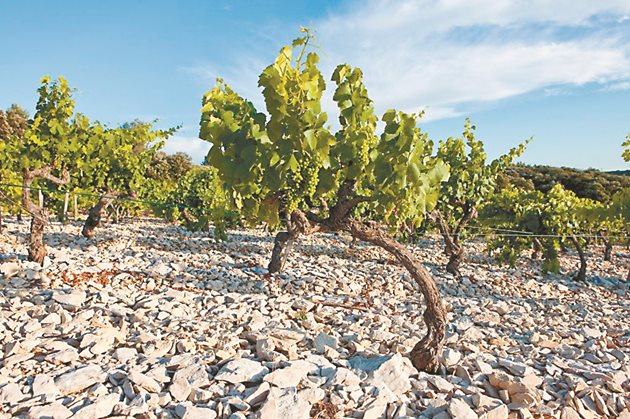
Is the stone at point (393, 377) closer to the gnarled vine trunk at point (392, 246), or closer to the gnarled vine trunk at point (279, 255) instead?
the gnarled vine trunk at point (392, 246)

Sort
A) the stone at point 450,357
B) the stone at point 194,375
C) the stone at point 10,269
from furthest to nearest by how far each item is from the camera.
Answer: the stone at point 10,269, the stone at point 450,357, the stone at point 194,375

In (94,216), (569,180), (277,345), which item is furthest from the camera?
(569,180)

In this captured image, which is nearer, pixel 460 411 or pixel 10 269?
pixel 460 411

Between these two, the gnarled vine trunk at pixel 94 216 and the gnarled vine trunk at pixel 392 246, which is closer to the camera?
the gnarled vine trunk at pixel 392 246

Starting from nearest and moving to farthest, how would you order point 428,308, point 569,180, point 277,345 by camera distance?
point 277,345 < point 428,308 < point 569,180

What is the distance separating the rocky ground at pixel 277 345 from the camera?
11.3 feet

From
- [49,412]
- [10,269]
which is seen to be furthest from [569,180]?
[49,412]

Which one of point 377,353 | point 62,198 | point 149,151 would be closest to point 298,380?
point 377,353

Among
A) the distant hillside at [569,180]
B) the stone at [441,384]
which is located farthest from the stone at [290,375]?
the distant hillside at [569,180]

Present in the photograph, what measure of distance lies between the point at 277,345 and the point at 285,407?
1195 millimetres

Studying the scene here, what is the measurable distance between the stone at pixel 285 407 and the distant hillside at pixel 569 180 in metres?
35.5

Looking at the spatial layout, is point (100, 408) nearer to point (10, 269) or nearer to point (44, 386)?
point (44, 386)

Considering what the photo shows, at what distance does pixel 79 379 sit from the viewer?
11.6ft

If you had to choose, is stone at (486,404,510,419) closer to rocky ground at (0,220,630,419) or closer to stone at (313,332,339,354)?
rocky ground at (0,220,630,419)
